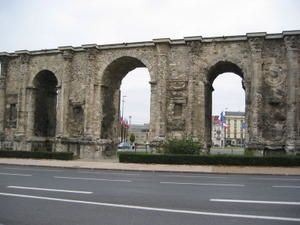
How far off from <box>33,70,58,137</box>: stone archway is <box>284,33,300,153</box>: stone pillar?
20.4 metres

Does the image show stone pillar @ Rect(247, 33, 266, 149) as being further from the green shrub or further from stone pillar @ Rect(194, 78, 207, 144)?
the green shrub

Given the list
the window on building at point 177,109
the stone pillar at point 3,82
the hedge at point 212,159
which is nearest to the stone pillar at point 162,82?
the window on building at point 177,109

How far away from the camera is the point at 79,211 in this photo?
725cm

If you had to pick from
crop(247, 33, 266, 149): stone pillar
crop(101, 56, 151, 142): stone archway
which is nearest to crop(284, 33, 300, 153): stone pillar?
crop(247, 33, 266, 149): stone pillar

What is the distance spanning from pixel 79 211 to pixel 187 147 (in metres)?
16.5

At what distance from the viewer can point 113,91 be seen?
3155cm

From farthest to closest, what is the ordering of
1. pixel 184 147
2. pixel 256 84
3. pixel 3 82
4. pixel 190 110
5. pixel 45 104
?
pixel 45 104 → pixel 3 82 → pixel 190 110 → pixel 256 84 → pixel 184 147

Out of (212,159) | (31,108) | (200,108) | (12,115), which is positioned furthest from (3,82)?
(212,159)

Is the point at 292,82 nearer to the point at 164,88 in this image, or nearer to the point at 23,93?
the point at 164,88

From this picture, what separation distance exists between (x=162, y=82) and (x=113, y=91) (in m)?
6.06

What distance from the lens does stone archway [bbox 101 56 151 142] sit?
2973cm

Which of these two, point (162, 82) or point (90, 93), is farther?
point (90, 93)

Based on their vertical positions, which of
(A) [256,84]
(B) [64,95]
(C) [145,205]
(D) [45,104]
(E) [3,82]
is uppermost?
(E) [3,82]

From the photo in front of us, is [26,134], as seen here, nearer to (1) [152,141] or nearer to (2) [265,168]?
(1) [152,141]
